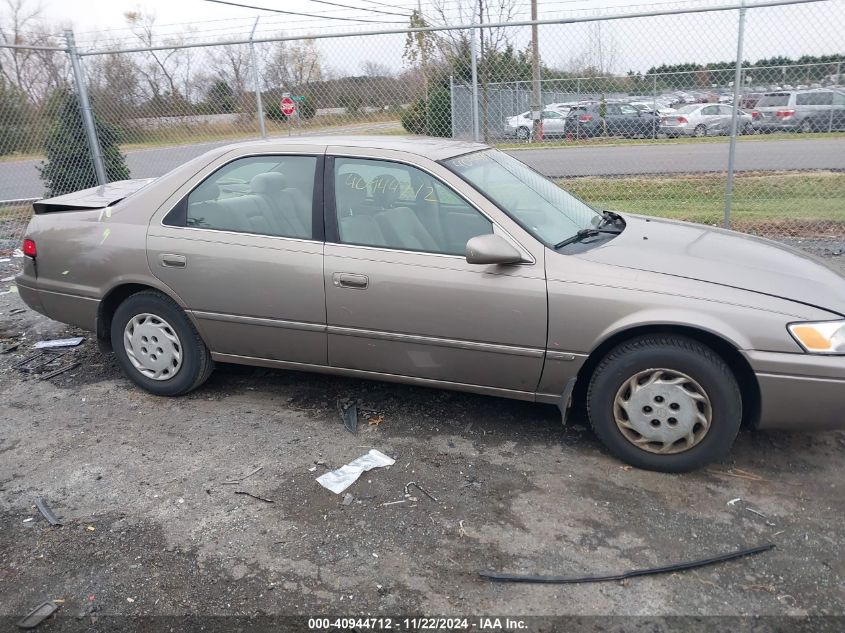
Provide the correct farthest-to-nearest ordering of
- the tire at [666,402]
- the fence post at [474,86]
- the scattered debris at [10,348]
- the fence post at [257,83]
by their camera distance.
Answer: the fence post at [257,83]
the fence post at [474,86]
the scattered debris at [10,348]
the tire at [666,402]

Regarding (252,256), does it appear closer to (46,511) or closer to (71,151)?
(46,511)

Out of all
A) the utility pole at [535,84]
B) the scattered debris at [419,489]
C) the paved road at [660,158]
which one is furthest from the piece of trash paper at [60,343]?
the utility pole at [535,84]

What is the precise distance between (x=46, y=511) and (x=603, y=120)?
842 cm

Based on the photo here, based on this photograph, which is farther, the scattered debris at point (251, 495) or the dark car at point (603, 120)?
the dark car at point (603, 120)

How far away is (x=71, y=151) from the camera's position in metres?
10.2

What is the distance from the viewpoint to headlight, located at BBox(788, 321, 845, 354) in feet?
10.1

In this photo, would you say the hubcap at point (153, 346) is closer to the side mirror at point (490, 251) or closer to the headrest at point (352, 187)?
the headrest at point (352, 187)

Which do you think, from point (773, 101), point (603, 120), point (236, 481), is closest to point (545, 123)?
point (603, 120)

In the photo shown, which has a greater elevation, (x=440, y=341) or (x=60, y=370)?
(x=440, y=341)

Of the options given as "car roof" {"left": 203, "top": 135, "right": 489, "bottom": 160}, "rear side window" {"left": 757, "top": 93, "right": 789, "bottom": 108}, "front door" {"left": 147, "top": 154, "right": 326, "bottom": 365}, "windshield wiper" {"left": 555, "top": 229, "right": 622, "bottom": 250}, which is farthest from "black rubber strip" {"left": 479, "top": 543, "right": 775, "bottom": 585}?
"rear side window" {"left": 757, "top": 93, "right": 789, "bottom": 108}

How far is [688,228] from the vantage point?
4.20 m

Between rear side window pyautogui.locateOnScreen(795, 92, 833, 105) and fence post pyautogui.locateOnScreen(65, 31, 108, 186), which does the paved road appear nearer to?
fence post pyautogui.locateOnScreen(65, 31, 108, 186)

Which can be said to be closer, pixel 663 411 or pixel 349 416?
pixel 663 411

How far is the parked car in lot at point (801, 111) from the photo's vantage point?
9.80 meters
